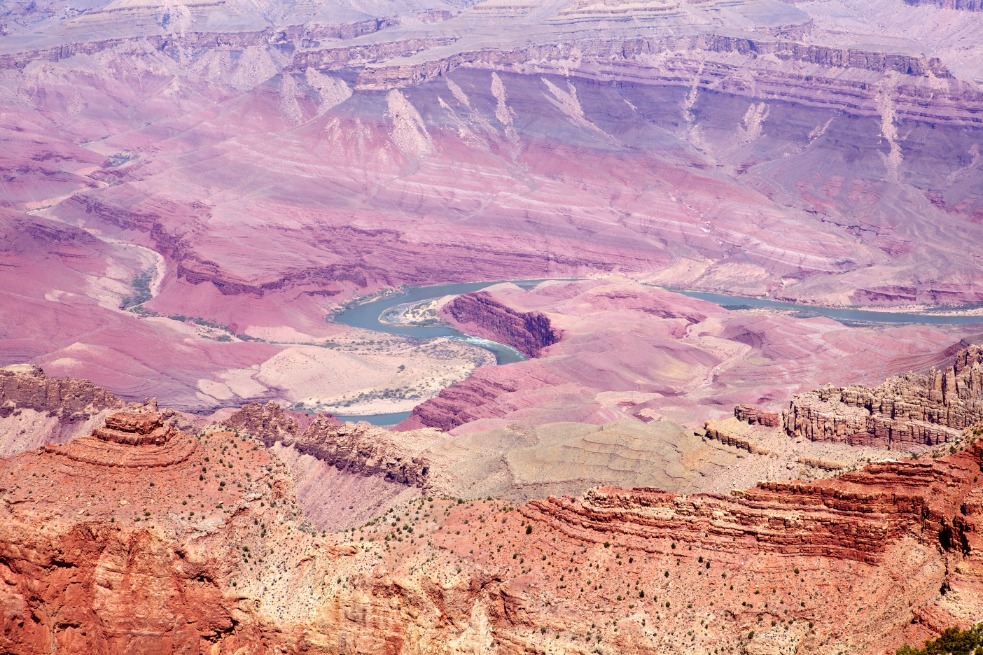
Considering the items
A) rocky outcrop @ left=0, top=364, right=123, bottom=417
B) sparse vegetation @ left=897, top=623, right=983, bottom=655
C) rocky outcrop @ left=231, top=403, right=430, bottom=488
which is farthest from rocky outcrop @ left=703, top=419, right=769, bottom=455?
sparse vegetation @ left=897, top=623, right=983, bottom=655

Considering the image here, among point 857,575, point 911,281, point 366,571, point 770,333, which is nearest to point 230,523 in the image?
point 366,571

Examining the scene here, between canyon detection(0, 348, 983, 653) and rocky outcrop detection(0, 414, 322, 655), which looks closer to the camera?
canyon detection(0, 348, 983, 653)

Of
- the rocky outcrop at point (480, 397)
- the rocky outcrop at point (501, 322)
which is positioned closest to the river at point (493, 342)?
the rocky outcrop at point (501, 322)

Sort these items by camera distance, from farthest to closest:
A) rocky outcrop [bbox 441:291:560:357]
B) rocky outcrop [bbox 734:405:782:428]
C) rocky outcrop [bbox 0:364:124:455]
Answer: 1. rocky outcrop [bbox 441:291:560:357]
2. rocky outcrop [bbox 0:364:124:455]
3. rocky outcrop [bbox 734:405:782:428]

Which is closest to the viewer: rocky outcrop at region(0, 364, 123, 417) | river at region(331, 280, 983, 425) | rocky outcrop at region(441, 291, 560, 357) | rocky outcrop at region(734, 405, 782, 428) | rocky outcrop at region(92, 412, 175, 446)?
rocky outcrop at region(92, 412, 175, 446)

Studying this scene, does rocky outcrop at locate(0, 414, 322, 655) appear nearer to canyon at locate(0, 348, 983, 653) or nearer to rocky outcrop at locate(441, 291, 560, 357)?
canyon at locate(0, 348, 983, 653)

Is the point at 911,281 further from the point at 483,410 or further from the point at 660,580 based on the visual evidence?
the point at 660,580
